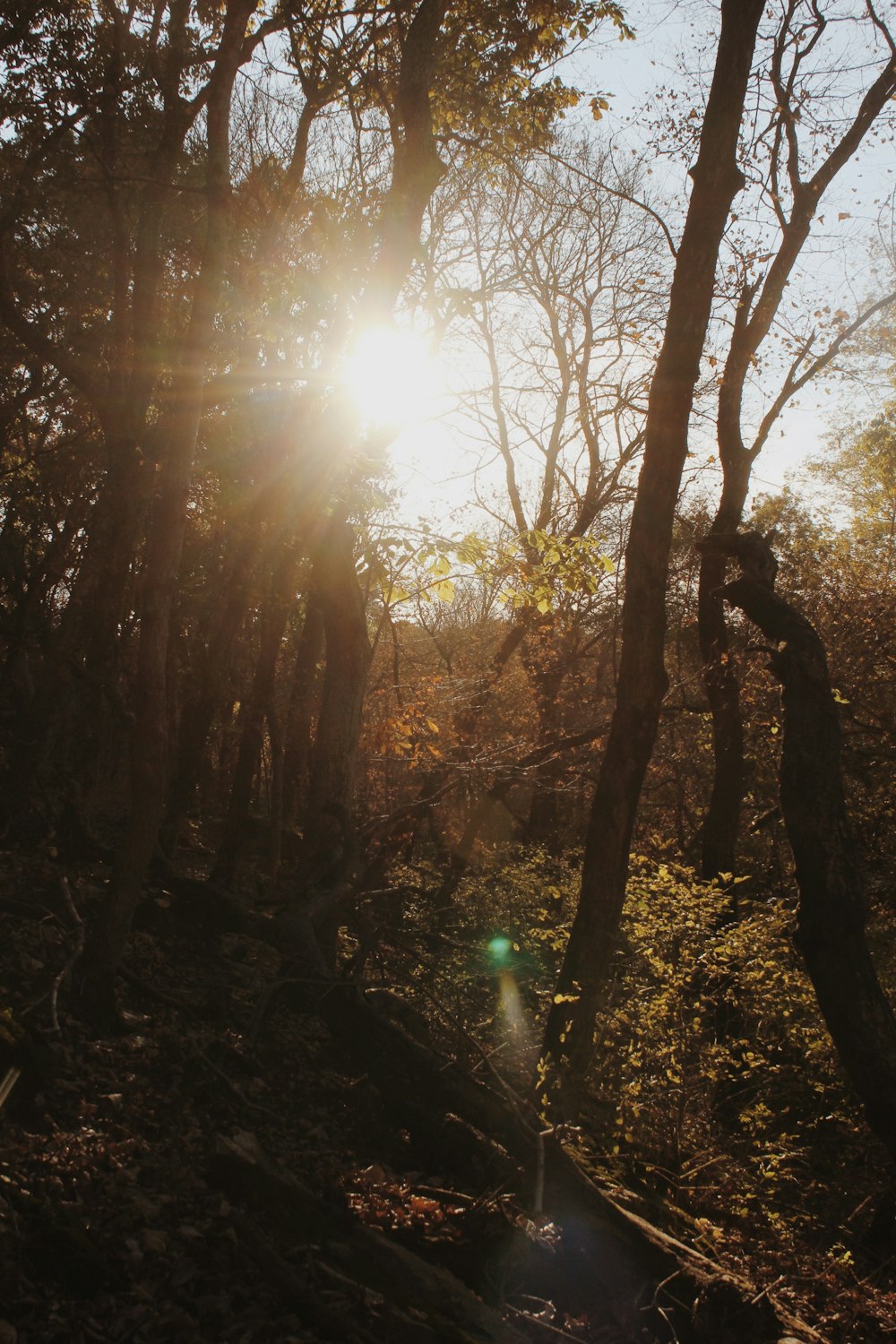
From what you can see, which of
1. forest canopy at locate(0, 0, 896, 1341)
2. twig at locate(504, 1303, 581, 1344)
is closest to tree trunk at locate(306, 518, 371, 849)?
forest canopy at locate(0, 0, 896, 1341)

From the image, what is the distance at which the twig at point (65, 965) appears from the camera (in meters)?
5.48

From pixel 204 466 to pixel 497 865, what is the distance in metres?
8.80

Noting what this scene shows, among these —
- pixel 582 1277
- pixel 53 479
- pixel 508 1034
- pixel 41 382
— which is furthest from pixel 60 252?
pixel 582 1277

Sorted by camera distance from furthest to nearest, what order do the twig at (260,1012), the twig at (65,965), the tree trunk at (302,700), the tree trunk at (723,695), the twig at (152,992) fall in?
the tree trunk at (302,700), the tree trunk at (723,695), the twig at (152,992), the twig at (260,1012), the twig at (65,965)

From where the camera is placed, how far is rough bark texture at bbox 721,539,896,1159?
18.6ft

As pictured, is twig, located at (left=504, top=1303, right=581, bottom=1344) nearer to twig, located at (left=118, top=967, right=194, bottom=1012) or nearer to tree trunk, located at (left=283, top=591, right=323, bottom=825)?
twig, located at (left=118, top=967, right=194, bottom=1012)

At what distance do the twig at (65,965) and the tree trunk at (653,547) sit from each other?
10.8 feet

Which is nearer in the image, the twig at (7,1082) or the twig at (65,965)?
the twig at (7,1082)

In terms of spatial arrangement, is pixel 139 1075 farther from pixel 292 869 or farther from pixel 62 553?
pixel 62 553

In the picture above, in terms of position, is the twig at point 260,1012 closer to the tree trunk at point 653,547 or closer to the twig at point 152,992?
the twig at point 152,992

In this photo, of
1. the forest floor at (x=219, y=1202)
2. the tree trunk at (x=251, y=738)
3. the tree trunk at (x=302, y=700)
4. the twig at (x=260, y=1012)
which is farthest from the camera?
the tree trunk at (x=302, y=700)

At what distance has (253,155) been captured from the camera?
1538cm

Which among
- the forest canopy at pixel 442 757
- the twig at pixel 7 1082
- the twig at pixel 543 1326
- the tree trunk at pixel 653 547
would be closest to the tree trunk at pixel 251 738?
the forest canopy at pixel 442 757

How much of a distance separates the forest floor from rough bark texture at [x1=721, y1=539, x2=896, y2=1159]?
124 cm
